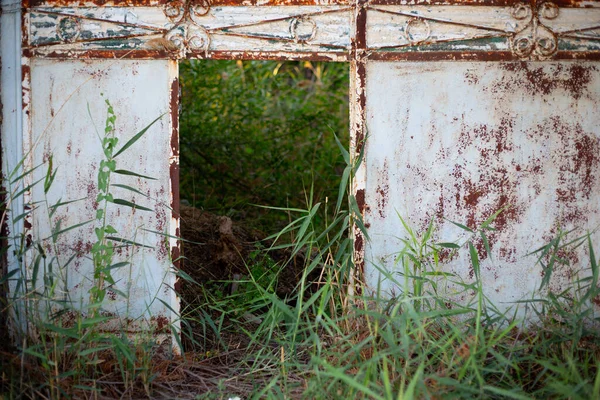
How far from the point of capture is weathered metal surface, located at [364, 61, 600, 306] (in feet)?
11.6

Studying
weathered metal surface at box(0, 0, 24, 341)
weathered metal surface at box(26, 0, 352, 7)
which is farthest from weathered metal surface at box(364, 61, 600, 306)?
weathered metal surface at box(0, 0, 24, 341)

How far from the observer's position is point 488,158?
358 centimetres

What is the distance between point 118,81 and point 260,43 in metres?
0.77

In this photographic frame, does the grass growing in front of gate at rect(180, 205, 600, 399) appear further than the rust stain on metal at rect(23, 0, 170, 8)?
No

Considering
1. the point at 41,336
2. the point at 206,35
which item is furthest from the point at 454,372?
the point at 206,35

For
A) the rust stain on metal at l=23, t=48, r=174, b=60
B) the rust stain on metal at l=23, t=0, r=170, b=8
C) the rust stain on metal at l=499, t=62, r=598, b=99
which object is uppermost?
the rust stain on metal at l=23, t=0, r=170, b=8

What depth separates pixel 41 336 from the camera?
3.11 metres

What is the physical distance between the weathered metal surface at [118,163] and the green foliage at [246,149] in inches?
69.3

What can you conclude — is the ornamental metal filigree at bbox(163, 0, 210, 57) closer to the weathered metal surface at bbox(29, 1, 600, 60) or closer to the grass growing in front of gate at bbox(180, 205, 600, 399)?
the weathered metal surface at bbox(29, 1, 600, 60)

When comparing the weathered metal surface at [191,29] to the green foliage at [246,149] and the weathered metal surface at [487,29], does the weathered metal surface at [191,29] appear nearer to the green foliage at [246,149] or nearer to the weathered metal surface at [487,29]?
the weathered metal surface at [487,29]

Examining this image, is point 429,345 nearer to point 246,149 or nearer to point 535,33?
point 535,33

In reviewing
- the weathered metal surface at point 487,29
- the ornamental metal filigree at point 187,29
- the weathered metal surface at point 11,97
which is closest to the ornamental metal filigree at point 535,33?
the weathered metal surface at point 487,29

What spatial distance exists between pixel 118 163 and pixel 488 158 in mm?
1940

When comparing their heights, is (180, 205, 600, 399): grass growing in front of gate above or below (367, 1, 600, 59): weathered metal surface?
below
